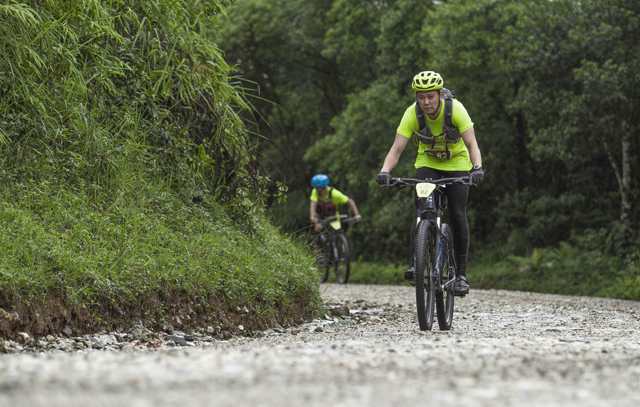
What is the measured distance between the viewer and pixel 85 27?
13039mm

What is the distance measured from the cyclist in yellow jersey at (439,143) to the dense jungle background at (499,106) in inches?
150

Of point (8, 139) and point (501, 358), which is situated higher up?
point (8, 139)

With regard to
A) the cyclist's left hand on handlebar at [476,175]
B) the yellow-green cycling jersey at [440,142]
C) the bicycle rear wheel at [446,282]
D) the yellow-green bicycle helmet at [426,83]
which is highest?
the yellow-green bicycle helmet at [426,83]

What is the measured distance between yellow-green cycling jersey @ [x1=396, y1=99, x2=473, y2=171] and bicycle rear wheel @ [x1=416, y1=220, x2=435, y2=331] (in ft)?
2.10

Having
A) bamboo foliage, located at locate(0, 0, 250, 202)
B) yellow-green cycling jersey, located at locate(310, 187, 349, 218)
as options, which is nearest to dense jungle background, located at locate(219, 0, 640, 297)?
bamboo foliage, located at locate(0, 0, 250, 202)

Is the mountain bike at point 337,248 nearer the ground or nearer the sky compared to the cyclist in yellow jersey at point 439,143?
nearer the ground

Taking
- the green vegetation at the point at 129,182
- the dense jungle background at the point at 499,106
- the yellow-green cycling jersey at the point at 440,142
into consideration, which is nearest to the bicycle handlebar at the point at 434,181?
the yellow-green cycling jersey at the point at 440,142

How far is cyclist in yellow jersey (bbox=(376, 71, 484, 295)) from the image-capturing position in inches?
406

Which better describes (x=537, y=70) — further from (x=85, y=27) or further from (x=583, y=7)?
(x=85, y=27)

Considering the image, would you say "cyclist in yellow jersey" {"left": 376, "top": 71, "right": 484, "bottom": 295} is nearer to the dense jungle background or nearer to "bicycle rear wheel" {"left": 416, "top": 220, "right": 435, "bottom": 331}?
"bicycle rear wheel" {"left": 416, "top": 220, "right": 435, "bottom": 331}

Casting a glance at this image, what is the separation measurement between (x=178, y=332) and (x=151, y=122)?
14.1 feet

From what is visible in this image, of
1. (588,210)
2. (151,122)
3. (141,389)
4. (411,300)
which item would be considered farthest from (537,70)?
(141,389)

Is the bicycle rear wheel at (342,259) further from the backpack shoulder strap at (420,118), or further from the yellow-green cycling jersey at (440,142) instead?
the backpack shoulder strap at (420,118)

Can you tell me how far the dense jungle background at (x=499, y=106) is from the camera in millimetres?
23984
